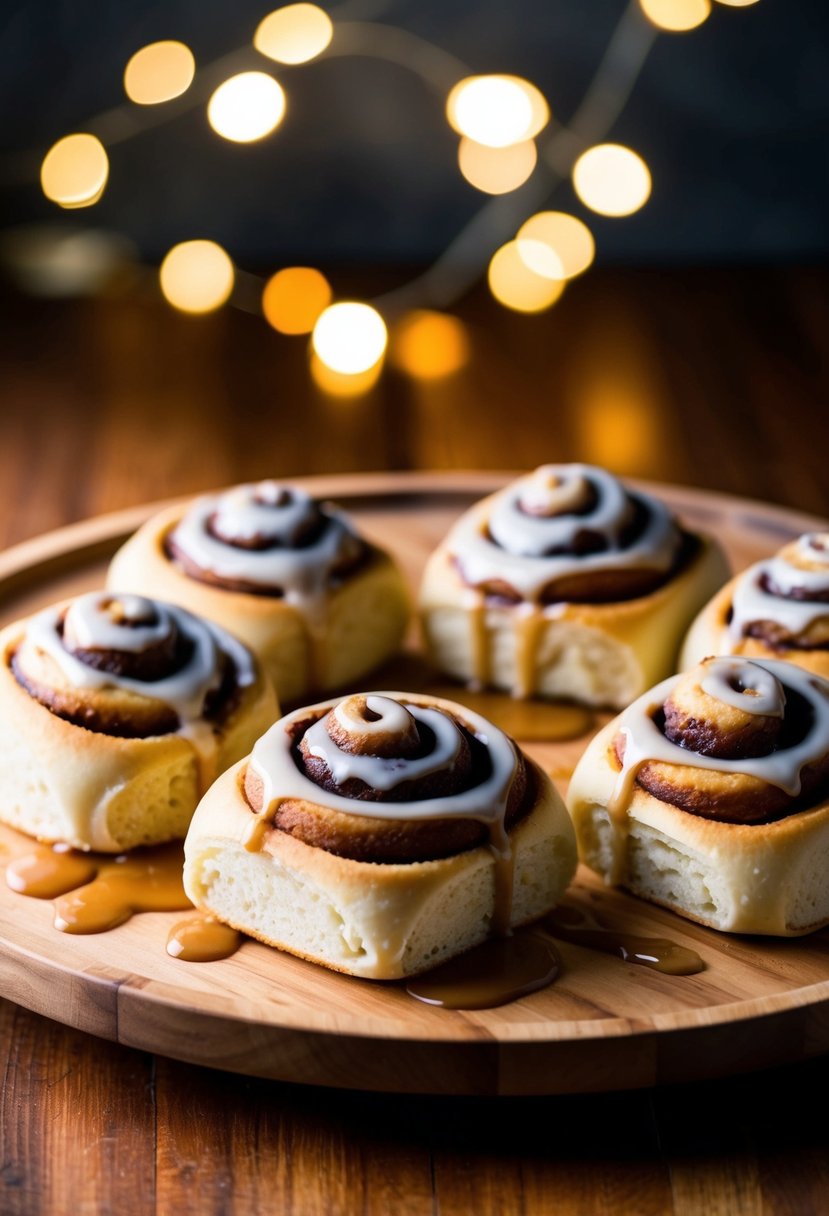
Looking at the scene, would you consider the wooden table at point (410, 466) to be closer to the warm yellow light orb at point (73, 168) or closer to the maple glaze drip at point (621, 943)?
the maple glaze drip at point (621, 943)

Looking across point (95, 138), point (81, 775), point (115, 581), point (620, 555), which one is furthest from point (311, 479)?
point (95, 138)

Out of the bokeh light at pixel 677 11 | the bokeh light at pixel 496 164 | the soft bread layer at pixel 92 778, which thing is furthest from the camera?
the bokeh light at pixel 496 164

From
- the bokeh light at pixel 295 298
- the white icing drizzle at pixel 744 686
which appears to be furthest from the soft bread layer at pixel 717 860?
the bokeh light at pixel 295 298

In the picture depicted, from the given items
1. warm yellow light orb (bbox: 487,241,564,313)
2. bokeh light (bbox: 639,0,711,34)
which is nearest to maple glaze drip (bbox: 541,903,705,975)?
bokeh light (bbox: 639,0,711,34)

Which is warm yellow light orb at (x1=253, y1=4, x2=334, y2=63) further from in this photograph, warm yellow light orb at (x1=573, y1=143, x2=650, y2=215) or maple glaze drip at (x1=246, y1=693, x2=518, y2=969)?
maple glaze drip at (x1=246, y1=693, x2=518, y2=969)

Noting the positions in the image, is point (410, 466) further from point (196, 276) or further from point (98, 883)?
point (98, 883)
